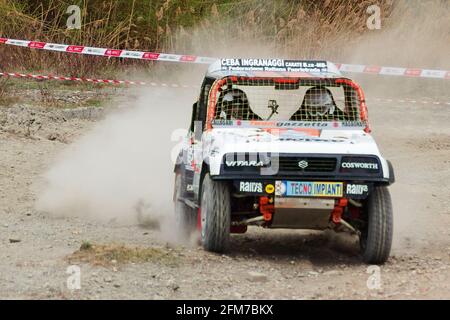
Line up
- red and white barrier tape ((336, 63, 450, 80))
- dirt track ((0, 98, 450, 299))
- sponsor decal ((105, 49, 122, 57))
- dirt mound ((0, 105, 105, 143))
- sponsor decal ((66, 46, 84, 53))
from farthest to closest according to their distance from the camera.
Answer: sponsor decal ((66, 46, 84, 53)), sponsor decal ((105, 49, 122, 57)), red and white barrier tape ((336, 63, 450, 80)), dirt mound ((0, 105, 105, 143)), dirt track ((0, 98, 450, 299))

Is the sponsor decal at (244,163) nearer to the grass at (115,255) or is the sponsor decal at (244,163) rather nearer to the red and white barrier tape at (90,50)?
the grass at (115,255)

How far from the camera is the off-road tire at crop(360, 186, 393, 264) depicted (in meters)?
9.60

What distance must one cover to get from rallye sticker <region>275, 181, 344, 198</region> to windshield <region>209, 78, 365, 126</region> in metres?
1.31

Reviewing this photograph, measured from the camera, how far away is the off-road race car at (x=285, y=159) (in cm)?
952

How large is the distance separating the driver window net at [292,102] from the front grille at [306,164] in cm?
119

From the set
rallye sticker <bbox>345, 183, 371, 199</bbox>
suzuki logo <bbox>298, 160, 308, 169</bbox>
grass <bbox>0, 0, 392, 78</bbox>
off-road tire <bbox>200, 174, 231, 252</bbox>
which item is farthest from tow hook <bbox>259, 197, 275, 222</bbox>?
grass <bbox>0, 0, 392, 78</bbox>

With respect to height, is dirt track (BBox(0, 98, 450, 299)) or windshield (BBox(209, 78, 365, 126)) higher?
windshield (BBox(209, 78, 365, 126))

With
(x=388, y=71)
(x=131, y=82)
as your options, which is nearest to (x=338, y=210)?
(x=388, y=71)

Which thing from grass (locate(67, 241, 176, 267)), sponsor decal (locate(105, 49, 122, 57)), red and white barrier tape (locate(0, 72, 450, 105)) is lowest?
grass (locate(67, 241, 176, 267))

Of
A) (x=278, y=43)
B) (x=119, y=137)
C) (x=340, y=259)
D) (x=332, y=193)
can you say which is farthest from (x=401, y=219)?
(x=278, y=43)

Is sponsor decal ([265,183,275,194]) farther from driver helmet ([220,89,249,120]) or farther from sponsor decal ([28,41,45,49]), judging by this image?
sponsor decal ([28,41,45,49])

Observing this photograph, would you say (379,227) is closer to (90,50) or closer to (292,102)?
(292,102)

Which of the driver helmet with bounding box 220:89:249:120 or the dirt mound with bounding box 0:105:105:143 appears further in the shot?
the dirt mound with bounding box 0:105:105:143

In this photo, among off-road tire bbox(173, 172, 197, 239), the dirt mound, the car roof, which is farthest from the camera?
the dirt mound
